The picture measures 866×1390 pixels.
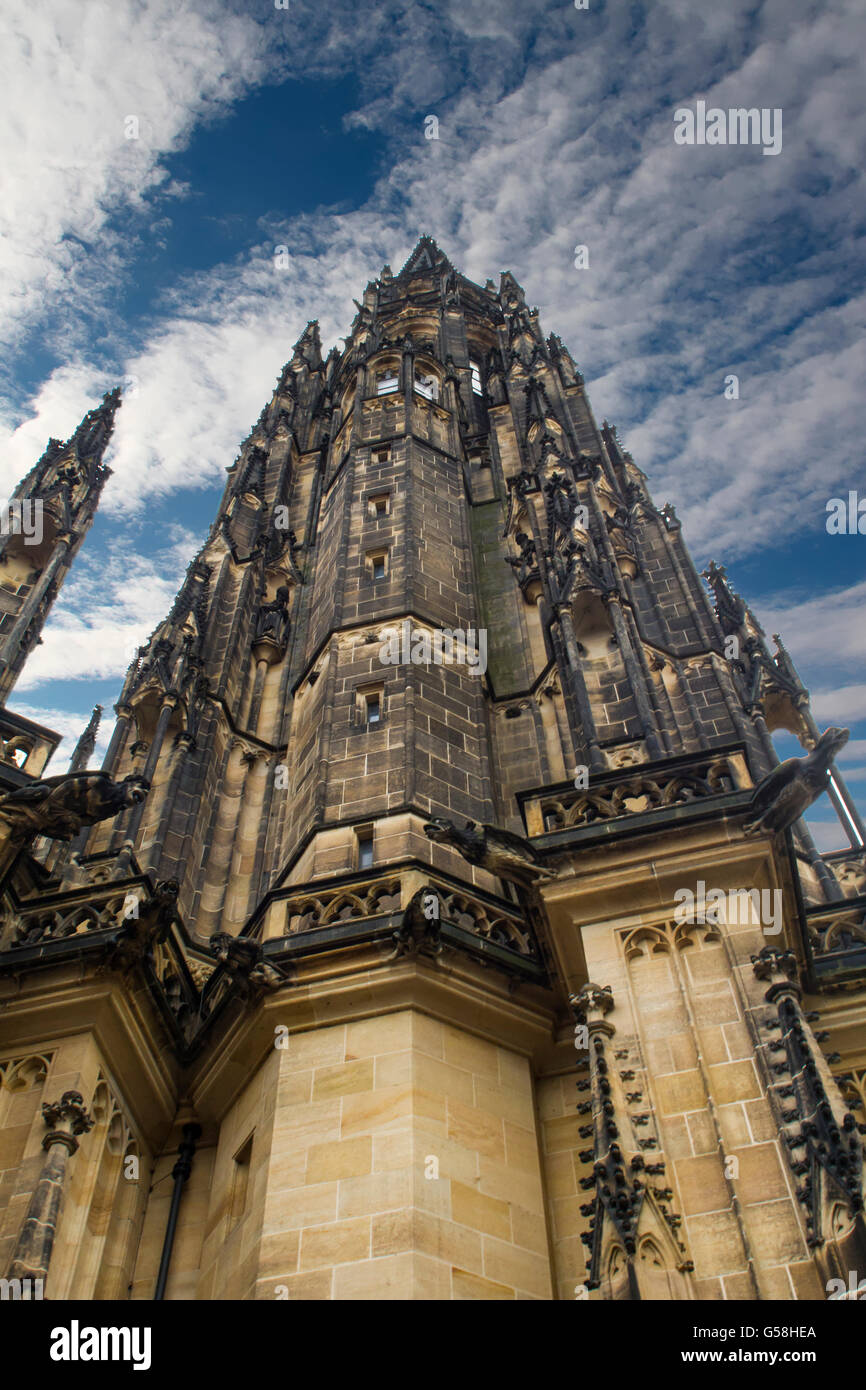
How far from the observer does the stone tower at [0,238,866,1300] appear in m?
8.64

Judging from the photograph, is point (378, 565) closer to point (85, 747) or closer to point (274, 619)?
point (274, 619)

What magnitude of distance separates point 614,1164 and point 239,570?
52.6 ft

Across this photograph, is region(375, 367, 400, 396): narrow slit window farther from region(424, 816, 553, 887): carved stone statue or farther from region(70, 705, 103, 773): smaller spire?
region(424, 816, 553, 887): carved stone statue

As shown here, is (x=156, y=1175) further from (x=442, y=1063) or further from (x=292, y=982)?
(x=442, y=1063)

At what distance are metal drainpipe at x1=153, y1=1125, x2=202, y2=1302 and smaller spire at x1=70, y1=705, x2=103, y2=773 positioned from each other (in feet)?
36.3

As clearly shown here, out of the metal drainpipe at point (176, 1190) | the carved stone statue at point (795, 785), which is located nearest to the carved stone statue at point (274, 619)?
the metal drainpipe at point (176, 1190)

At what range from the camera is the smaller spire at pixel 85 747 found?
73.8 feet

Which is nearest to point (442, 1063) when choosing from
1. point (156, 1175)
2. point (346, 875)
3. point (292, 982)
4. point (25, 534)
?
point (292, 982)

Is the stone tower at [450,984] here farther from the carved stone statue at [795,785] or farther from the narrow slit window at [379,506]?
the narrow slit window at [379,506]

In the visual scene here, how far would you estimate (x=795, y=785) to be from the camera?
1014 cm

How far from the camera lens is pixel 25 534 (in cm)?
1556

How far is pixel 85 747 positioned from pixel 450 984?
14.0m

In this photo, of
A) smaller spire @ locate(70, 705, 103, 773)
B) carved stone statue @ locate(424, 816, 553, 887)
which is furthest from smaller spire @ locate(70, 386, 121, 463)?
carved stone statue @ locate(424, 816, 553, 887)

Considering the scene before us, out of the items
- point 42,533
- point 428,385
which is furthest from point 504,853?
point 428,385
